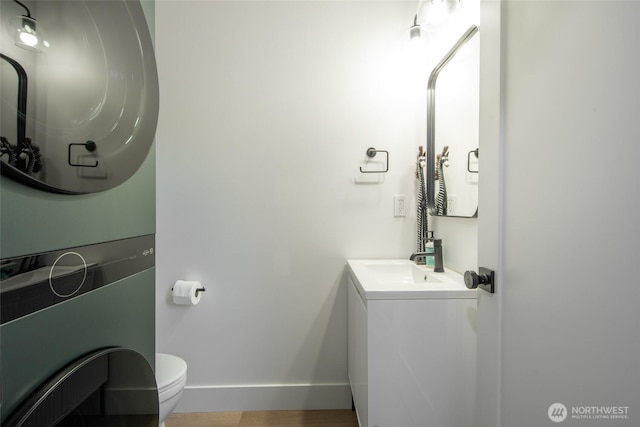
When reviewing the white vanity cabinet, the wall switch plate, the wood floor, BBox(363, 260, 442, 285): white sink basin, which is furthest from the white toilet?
the wall switch plate

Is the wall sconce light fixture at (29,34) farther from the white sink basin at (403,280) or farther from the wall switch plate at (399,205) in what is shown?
the wall switch plate at (399,205)

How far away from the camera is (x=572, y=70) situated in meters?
0.55

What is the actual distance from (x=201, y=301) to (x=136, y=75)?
4.08ft

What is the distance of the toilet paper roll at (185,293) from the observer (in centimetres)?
151

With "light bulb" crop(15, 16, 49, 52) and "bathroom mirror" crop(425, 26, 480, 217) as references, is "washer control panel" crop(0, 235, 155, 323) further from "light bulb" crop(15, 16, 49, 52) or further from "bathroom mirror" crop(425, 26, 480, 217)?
"bathroom mirror" crop(425, 26, 480, 217)

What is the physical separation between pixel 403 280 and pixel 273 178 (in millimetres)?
921

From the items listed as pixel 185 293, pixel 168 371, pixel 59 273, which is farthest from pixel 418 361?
pixel 185 293

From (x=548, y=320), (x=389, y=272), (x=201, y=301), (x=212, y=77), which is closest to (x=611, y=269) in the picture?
(x=548, y=320)

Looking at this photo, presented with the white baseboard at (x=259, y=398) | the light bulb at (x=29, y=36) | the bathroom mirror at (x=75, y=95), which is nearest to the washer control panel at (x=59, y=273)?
the bathroom mirror at (x=75, y=95)

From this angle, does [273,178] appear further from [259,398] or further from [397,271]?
[259,398]

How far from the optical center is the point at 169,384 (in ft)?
3.51

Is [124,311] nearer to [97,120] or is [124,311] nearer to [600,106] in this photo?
[97,120]

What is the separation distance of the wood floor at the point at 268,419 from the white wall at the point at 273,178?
0.05 metres

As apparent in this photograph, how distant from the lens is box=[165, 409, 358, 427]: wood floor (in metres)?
1.49
